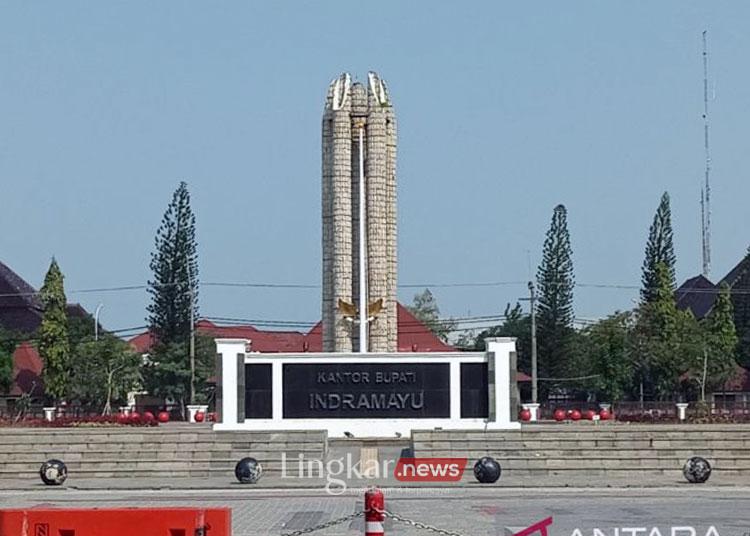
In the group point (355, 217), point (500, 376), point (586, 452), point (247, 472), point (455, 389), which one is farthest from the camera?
point (355, 217)

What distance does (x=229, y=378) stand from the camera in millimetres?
41875

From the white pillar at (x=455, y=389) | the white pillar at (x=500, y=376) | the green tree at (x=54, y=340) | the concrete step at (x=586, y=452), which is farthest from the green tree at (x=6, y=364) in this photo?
the concrete step at (x=586, y=452)

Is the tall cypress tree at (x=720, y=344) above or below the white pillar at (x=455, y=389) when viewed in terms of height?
above

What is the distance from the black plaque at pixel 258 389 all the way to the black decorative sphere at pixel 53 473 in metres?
10.4

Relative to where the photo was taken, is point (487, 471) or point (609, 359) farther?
point (609, 359)

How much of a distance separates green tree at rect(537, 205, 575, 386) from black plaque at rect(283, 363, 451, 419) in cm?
3155

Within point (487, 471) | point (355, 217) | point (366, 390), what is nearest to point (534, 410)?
point (355, 217)

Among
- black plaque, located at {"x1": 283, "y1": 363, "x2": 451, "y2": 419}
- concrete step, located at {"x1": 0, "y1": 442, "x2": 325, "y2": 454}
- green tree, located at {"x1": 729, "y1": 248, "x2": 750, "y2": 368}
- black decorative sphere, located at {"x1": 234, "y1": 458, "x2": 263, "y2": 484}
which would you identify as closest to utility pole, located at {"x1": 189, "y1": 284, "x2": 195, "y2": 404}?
black plaque, located at {"x1": 283, "y1": 363, "x2": 451, "y2": 419}

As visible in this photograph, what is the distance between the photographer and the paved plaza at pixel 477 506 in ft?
66.5

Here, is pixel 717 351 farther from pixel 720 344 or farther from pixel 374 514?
pixel 374 514

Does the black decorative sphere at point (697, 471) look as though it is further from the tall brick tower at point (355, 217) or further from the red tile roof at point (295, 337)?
the red tile roof at point (295, 337)

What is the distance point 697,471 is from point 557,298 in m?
41.7

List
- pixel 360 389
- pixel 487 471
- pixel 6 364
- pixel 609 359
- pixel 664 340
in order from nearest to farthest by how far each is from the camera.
→ pixel 487 471, pixel 360 389, pixel 664 340, pixel 6 364, pixel 609 359

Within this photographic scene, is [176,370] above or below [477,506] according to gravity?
above
